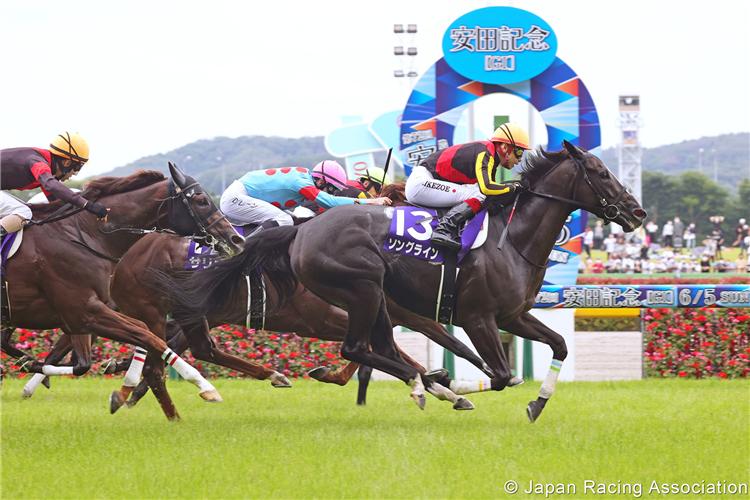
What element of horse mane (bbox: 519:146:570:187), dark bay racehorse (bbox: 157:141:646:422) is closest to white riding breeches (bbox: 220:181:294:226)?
dark bay racehorse (bbox: 157:141:646:422)

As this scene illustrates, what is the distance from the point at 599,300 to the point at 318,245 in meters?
3.58

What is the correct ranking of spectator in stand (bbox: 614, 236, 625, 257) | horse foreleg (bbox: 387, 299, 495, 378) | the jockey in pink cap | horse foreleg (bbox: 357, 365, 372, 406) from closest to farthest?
horse foreleg (bbox: 387, 299, 495, 378), the jockey in pink cap, horse foreleg (bbox: 357, 365, 372, 406), spectator in stand (bbox: 614, 236, 625, 257)

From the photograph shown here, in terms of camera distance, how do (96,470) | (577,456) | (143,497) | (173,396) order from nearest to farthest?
(143,497), (96,470), (577,456), (173,396)

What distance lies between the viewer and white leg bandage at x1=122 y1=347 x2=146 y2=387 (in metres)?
5.70

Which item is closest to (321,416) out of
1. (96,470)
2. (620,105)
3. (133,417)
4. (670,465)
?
(133,417)

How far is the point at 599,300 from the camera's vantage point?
7.77 m

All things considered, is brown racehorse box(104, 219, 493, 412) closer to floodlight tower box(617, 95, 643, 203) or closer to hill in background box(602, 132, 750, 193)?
floodlight tower box(617, 95, 643, 203)

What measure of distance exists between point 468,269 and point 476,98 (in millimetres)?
5835

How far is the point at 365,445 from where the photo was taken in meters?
4.73

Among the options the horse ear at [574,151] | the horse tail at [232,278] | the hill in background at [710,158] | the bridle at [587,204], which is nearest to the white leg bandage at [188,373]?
the horse tail at [232,278]

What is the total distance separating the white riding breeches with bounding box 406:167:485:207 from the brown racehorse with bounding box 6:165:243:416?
4.19 feet

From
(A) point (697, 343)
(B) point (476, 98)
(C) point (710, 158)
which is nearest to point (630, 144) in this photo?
(B) point (476, 98)

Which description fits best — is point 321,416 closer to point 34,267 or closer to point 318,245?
point 318,245

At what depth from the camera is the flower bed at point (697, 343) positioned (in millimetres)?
7916
